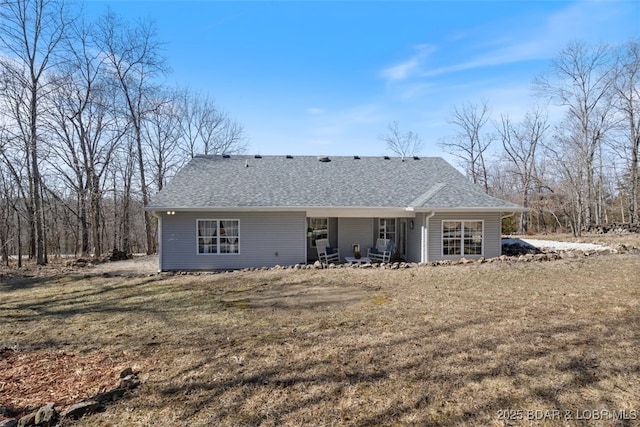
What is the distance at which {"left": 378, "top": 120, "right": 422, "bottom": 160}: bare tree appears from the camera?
1300 inches

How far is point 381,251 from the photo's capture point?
44.4 feet

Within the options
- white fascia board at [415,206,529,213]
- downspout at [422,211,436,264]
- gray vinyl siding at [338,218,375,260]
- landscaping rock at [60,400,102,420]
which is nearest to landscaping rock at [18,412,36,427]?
landscaping rock at [60,400,102,420]

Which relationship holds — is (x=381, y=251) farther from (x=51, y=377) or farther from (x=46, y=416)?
(x=46, y=416)

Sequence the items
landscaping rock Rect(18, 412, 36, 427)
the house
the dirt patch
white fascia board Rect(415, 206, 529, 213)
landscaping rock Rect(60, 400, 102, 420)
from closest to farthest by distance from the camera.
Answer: landscaping rock Rect(18, 412, 36, 427) < landscaping rock Rect(60, 400, 102, 420) < the dirt patch < white fascia board Rect(415, 206, 529, 213) < the house

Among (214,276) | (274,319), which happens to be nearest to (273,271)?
(214,276)

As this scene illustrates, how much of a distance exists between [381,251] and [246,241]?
5368 mm

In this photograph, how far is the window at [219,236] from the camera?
1234 centimetres

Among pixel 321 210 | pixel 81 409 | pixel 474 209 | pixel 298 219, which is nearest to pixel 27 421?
pixel 81 409

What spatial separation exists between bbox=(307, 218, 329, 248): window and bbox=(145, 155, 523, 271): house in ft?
0.14

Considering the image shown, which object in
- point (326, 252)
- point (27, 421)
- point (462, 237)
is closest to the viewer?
point (27, 421)

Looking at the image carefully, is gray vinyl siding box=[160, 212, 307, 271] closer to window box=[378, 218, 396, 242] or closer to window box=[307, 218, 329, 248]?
window box=[307, 218, 329, 248]

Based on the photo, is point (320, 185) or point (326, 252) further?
point (320, 185)

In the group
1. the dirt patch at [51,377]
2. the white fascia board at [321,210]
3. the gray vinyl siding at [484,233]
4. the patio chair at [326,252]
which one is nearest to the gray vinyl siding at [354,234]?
the patio chair at [326,252]

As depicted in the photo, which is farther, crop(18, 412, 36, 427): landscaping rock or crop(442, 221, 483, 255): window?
crop(442, 221, 483, 255): window
